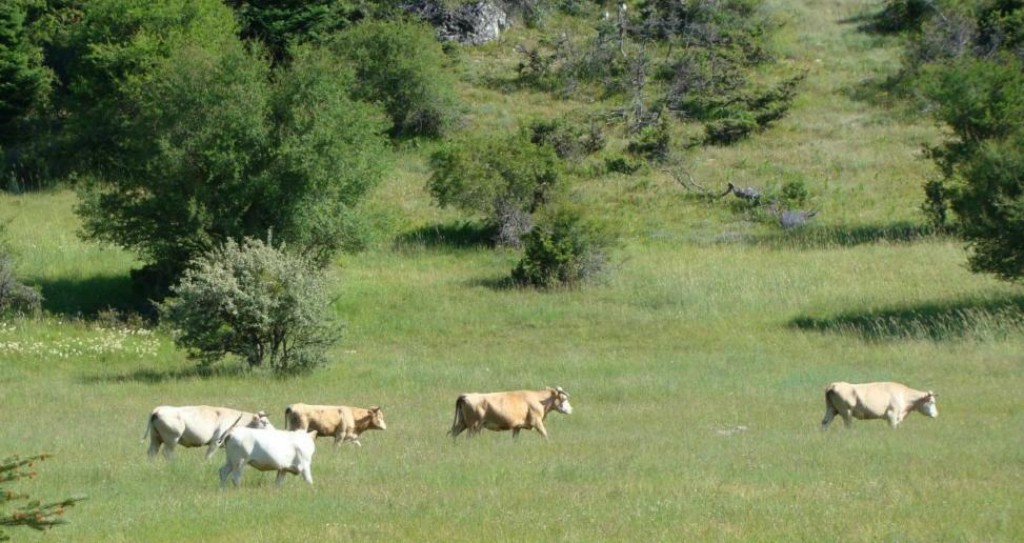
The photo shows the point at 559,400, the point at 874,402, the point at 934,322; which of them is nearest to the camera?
the point at 874,402

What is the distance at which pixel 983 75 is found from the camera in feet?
153

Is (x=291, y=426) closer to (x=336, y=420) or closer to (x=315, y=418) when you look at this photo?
(x=315, y=418)

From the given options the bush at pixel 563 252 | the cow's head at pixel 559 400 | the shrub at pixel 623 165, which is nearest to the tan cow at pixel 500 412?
the cow's head at pixel 559 400

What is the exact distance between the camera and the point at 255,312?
3094 centimetres

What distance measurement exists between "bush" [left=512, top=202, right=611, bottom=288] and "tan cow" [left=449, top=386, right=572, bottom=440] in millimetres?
19044

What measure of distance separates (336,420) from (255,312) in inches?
397

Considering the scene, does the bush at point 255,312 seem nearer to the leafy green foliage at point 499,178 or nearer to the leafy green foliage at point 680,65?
the leafy green foliage at point 499,178

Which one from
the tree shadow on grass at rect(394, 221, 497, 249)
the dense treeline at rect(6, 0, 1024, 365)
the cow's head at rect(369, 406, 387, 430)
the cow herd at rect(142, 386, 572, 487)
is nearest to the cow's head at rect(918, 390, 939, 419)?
the cow herd at rect(142, 386, 572, 487)

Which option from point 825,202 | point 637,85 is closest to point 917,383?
point 825,202

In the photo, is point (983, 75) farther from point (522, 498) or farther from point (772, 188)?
point (522, 498)

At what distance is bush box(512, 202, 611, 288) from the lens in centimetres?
4103

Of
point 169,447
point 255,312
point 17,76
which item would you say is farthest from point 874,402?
point 17,76

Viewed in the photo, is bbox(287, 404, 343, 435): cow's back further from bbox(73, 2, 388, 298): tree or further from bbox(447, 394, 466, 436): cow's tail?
bbox(73, 2, 388, 298): tree

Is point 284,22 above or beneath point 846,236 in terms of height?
above
